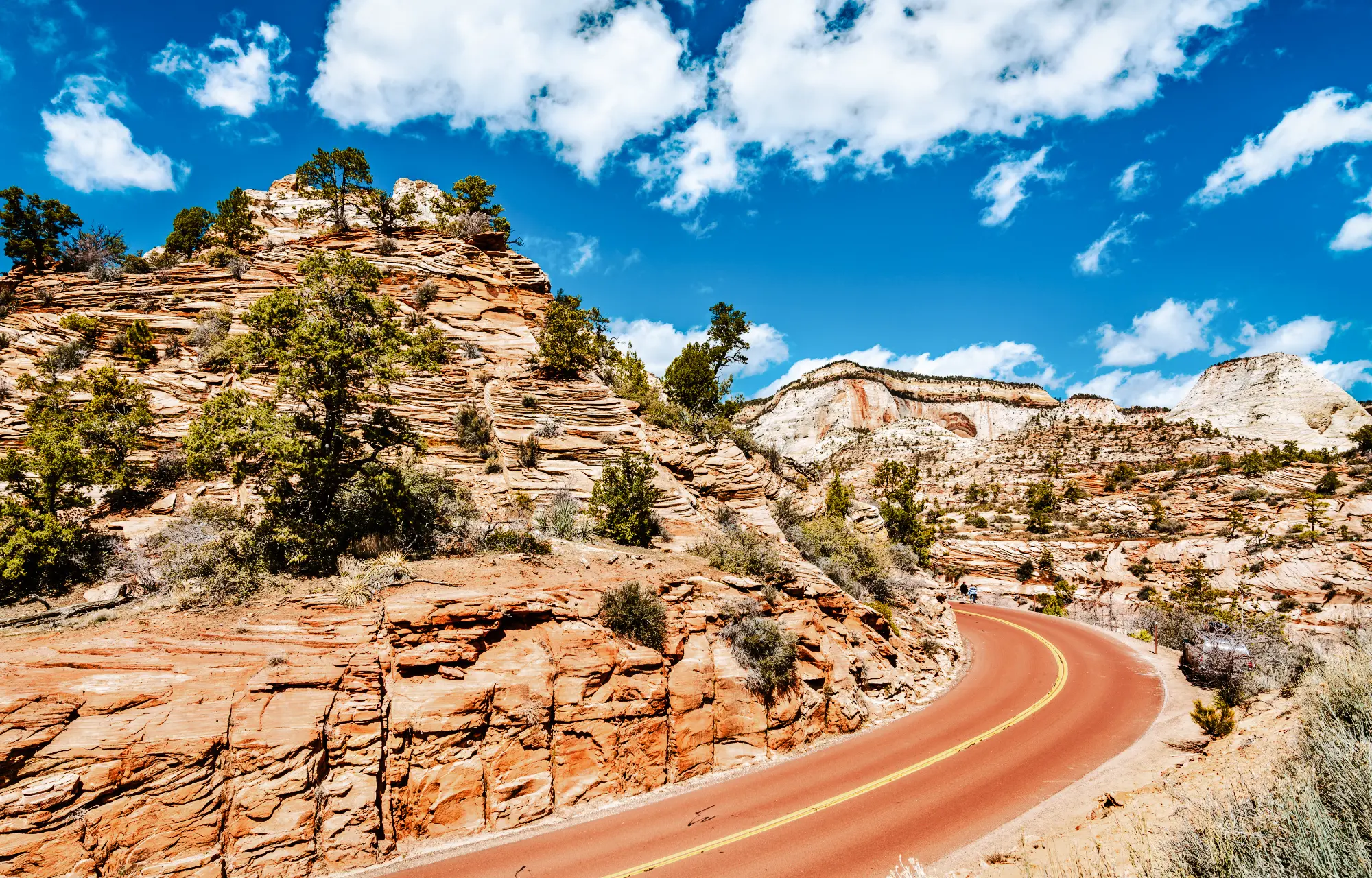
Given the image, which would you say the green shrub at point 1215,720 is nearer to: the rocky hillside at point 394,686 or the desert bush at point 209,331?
the rocky hillside at point 394,686

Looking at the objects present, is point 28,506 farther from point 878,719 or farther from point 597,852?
point 878,719

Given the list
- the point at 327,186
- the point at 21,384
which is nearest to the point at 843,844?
the point at 21,384

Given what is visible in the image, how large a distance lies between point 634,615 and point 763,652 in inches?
145

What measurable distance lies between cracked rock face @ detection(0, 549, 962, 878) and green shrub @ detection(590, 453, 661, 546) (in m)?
3.16

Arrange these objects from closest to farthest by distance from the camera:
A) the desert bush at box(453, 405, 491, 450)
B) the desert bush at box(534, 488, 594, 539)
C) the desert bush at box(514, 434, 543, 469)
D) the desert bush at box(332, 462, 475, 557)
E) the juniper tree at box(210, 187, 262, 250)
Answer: the desert bush at box(332, 462, 475, 557) < the desert bush at box(534, 488, 594, 539) < the desert bush at box(514, 434, 543, 469) < the desert bush at box(453, 405, 491, 450) < the juniper tree at box(210, 187, 262, 250)

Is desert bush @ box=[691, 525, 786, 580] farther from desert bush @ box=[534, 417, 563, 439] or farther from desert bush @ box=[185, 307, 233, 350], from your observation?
desert bush @ box=[185, 307, 233, 350]

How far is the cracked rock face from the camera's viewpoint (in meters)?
7.11

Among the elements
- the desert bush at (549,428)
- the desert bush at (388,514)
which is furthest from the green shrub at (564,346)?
the desert bush at (388,514)

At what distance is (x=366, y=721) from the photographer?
29.6 ft

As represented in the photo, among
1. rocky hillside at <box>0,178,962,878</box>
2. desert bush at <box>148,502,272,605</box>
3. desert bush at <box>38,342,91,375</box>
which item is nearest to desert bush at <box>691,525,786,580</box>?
rocky hillside at <box>0,178,962,878</box>

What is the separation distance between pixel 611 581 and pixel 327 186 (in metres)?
36.3

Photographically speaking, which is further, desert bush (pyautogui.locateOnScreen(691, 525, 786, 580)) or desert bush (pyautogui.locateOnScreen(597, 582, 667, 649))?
desert bush (pyautogui.locateOnScreen(691, 525, 786, 580))

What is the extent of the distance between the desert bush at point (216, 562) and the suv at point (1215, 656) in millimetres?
23952

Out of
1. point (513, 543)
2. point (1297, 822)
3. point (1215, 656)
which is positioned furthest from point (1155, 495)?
point (513, 543)
